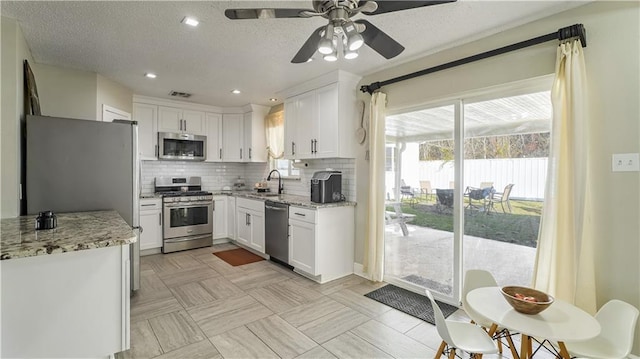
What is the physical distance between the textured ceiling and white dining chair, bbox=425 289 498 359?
210cm

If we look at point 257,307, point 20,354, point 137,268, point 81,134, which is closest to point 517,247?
point 257,307

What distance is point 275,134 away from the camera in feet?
17.3

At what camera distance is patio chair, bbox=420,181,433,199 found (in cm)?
316

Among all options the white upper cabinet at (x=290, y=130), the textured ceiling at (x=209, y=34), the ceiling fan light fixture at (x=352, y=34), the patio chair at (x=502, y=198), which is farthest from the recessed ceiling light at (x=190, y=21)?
the patio chair at (x=502, y=198)

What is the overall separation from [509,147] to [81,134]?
3.77 meters

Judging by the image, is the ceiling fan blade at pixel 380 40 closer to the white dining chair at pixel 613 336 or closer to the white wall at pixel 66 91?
the white dining chair at pixel 613 336

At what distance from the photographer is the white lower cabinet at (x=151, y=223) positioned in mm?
4445

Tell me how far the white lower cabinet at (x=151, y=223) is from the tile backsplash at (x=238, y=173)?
637 mm

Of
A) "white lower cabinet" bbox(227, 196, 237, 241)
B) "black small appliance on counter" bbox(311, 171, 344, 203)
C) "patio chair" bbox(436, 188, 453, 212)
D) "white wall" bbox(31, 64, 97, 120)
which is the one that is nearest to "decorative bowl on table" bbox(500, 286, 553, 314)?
"patio chair" bbox(436, 188, 453, 212)

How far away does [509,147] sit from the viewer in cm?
258

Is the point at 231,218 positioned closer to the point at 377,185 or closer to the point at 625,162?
the point at 377,185

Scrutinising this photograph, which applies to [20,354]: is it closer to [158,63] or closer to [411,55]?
[158,63]

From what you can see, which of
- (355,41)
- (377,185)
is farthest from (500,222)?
(355,41)

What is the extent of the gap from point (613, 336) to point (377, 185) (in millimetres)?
2173
